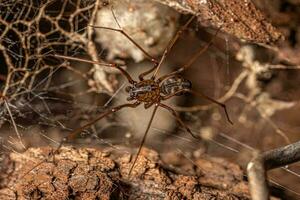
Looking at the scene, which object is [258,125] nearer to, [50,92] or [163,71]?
[163,71]

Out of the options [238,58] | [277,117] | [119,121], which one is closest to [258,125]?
[277,117]

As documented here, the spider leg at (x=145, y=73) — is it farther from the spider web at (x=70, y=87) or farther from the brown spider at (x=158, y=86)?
the spider web at (x=70, y=87)

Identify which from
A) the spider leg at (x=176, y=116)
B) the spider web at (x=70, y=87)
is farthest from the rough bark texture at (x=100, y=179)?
the spider leg at (x=176, y=116)

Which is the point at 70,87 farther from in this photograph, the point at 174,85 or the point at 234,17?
the point at 234,17

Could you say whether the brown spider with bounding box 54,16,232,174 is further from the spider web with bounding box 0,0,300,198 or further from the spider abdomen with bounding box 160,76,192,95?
the spider web with bounding box 0,0,300,198

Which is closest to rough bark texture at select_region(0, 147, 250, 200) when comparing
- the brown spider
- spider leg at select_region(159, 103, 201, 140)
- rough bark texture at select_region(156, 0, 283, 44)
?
spider leg at select_region(159, 103, 201, 140)

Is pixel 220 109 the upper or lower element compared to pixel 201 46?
lower

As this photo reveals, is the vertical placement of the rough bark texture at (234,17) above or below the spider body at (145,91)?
above
